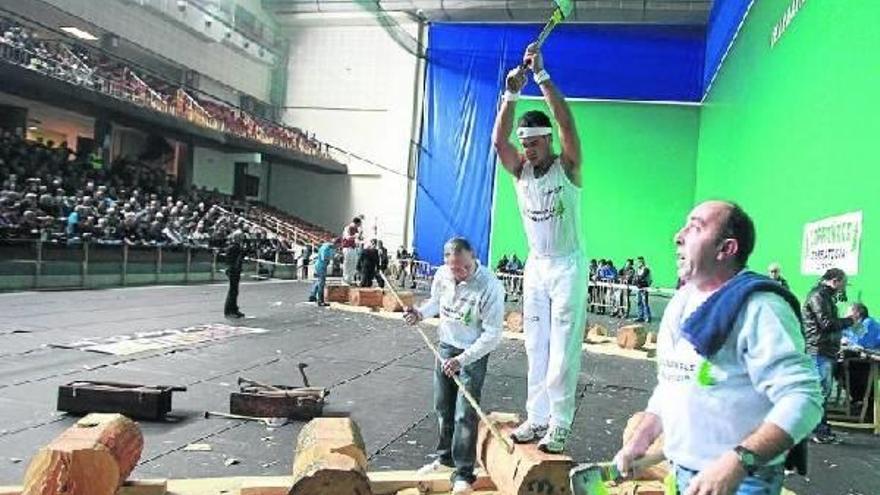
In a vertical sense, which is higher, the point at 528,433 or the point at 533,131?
the point at 533,131

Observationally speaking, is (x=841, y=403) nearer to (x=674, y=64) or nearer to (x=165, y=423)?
(x=165, y=423)

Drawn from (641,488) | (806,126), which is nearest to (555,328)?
(641,488)

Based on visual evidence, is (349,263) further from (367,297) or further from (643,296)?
(643,296)

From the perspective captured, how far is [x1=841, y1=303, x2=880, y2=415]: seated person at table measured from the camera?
8438mm

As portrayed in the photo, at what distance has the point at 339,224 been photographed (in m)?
38.8

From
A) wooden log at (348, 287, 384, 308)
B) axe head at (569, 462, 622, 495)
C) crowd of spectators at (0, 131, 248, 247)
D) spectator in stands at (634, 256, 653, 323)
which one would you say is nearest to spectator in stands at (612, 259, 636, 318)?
spectator in stands at (634, 256, 653, 323)

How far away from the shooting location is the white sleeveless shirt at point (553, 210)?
13.9ft

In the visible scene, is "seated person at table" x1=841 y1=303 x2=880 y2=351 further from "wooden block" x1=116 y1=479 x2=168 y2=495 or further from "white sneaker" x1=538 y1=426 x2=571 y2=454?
"wooden block" x1=116 y1=479 x2=168 y2=495

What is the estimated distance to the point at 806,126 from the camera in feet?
40.7

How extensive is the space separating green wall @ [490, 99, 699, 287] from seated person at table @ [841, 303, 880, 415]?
1928 centimetres

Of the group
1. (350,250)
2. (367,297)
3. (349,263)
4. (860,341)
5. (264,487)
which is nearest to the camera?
(264,487)

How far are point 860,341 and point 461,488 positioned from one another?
5.94m

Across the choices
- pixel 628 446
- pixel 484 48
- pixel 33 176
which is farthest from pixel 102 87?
pixel 628 446

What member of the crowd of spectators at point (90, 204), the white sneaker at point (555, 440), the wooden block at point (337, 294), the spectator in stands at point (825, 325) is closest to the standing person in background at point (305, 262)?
the crowd of spectators at point (90, 204)
